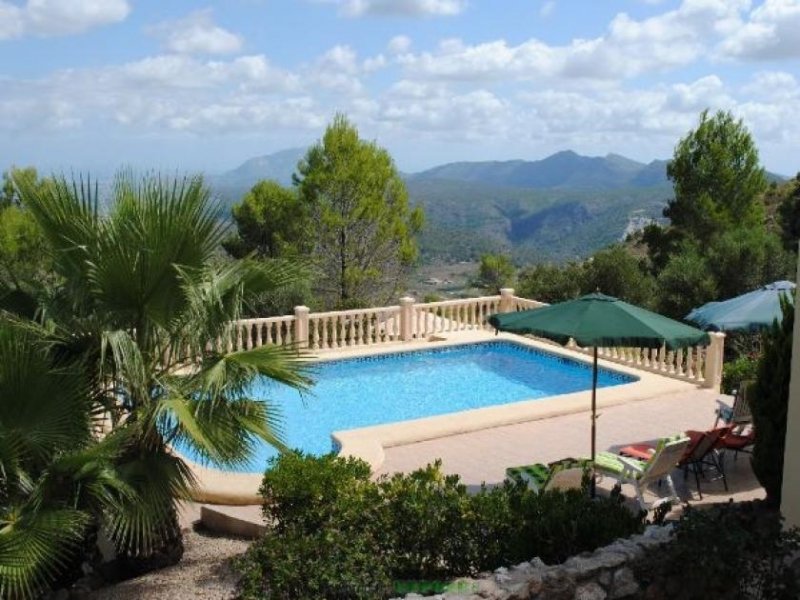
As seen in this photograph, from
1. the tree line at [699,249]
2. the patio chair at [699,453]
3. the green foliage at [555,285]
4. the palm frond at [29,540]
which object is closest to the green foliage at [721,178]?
the tree line at [699,249]

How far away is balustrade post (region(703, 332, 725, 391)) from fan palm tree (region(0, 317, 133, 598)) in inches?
451

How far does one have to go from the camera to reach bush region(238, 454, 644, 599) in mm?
5832

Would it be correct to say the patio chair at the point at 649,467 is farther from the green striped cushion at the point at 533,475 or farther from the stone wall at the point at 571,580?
the stone wall at the point at 571,580

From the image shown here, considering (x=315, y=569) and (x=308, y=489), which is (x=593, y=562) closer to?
(x=315, y=569)

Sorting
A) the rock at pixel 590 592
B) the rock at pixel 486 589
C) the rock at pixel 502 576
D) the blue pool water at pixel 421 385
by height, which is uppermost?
the rock at pixel 502 576

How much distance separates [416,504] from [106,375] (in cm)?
270

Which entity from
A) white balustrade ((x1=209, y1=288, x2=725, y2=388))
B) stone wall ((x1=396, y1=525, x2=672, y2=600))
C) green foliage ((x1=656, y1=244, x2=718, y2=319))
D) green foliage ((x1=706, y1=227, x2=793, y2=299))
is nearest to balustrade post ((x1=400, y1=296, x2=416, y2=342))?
white balustrade ((x1=209, y1=288, x2=725, y2=388))

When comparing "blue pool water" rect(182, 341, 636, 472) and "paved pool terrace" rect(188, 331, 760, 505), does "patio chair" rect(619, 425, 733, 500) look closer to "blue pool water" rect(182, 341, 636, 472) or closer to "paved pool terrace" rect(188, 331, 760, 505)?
"paved pool terrace" rect(188, 331, 760, 505)

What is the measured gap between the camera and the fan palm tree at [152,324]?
6.43m

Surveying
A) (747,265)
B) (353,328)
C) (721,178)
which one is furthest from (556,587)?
(721,178)

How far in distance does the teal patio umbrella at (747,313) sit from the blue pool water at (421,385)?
4.59 metres

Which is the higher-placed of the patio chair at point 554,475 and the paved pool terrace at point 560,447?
the patio chair at point 554,475

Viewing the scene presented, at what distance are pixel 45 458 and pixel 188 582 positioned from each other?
1689 millimetres

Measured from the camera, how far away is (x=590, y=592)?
5.82 m
